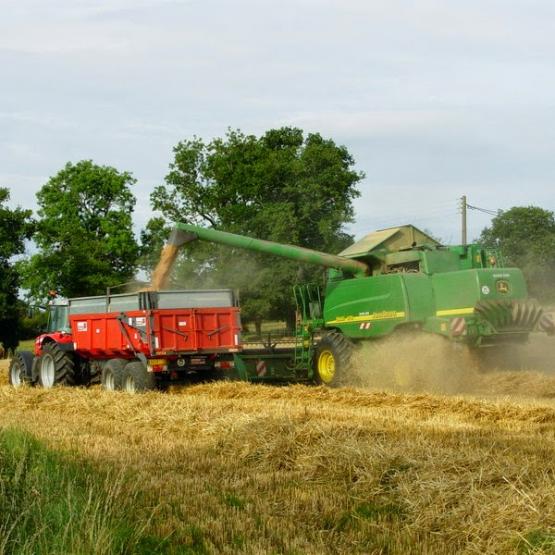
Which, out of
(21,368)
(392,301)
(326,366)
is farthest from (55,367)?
(392,301)

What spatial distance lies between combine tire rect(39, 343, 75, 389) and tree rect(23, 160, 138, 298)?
920 inches

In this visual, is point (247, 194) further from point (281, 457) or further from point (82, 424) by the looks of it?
point (281, 457)

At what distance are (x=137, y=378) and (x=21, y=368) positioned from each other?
449 centimetres

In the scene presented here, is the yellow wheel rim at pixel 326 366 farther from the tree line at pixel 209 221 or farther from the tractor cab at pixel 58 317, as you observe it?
the tree line at pixel 209 221

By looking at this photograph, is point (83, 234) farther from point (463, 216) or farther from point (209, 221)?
point (463, 216)

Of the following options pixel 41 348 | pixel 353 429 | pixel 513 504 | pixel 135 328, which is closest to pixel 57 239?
pixel 41 348

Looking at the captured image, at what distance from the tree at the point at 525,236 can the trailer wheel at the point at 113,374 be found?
105 feet

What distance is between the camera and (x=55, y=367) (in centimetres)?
1611

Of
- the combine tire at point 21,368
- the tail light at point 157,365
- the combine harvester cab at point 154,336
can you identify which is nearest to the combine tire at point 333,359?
the combine harvester cab at point 154,336

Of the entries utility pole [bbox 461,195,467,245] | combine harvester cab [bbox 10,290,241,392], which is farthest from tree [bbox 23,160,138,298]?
combine harvester cab [bbox 10,290,241,392]

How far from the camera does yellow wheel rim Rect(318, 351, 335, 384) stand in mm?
15727

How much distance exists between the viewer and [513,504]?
505 cm

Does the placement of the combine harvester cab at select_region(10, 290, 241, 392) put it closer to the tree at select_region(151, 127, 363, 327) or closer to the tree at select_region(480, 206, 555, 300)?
the tree at select_region(151, 127, 363, 327)

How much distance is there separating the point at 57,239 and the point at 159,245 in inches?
195
